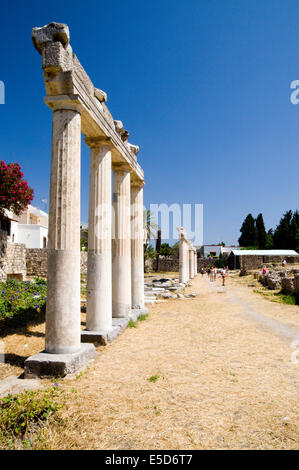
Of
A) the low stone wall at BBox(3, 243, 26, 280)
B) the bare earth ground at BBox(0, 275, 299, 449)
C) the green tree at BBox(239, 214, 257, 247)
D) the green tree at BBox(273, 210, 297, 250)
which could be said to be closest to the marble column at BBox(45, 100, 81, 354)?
the bare earth ground at BBox(0, 275, 299, 449)

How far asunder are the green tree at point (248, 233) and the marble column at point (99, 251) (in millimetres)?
62534

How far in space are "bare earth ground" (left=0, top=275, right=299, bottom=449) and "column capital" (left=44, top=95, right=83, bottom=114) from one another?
431 centimetres

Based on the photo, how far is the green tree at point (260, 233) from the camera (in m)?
63.0

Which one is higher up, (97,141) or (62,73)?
(62,73)

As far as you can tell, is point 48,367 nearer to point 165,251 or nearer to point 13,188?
point 13,188

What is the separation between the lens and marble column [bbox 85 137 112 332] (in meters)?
6.81

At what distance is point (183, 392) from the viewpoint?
4.16 m

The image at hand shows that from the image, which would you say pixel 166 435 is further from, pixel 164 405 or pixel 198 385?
pixel 198 385

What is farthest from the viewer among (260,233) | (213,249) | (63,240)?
(213,249)

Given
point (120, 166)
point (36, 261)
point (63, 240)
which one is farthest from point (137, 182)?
point (36, 261)

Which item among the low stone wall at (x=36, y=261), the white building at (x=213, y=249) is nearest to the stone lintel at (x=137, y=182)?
the low stone wall at (x=36, y=261)

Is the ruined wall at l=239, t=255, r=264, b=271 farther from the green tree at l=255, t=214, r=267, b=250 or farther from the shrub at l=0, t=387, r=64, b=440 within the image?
the shrub at l=0, t=387, r=64, b=440

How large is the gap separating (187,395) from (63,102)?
4.85 meters

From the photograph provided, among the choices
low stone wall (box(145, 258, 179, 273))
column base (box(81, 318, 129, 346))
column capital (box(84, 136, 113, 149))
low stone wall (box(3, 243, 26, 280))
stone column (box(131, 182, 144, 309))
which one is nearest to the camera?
column base (box(81, 318, 129, 346))
